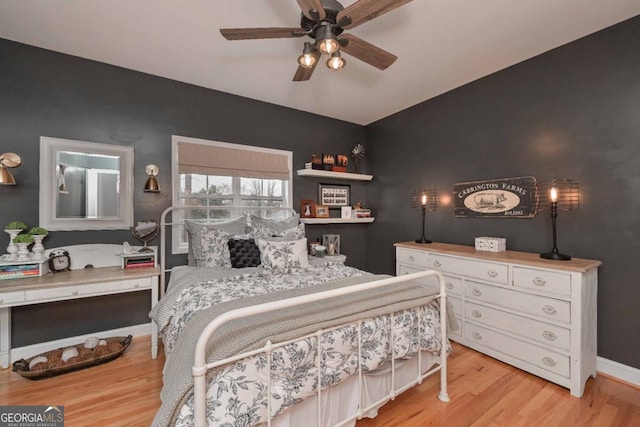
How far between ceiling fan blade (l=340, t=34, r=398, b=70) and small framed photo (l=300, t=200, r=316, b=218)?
6.73ft

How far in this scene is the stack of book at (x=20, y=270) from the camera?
2.08m

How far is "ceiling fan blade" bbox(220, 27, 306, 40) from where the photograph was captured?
1.62 metres

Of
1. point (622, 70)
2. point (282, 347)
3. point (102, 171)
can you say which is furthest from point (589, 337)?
point (102, 171)

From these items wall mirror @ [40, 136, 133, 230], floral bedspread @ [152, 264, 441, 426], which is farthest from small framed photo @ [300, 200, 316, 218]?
wall mirror @ [40, 136, 133, 230]

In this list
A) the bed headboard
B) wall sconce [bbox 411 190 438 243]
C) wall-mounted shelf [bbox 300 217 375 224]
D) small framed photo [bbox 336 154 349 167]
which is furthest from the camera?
small framed photo [bbox 336 154 349 167]

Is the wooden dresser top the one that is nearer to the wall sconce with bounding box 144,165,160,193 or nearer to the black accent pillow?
the black accent pillow

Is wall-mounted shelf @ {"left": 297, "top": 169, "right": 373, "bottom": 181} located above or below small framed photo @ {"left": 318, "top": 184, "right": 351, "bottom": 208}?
above

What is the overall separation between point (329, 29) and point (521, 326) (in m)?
2.57

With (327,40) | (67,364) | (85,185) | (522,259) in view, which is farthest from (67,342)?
(522,259)

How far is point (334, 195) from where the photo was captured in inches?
159

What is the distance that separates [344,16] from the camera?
1.52 meters

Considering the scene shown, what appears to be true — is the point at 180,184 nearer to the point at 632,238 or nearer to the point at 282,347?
the point at 282,347

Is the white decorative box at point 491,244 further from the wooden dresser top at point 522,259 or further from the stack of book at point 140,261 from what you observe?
the stack of book at point 140,261

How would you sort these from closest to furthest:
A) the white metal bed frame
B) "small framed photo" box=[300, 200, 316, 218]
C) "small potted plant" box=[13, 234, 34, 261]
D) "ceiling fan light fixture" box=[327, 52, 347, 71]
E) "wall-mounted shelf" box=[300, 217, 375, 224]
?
the white metal bed frame → "ceiling fan light fixture" box=[327, 52, 347, 71] → "small potted plant" box=[13, 234, 34, 261] → "wall-mounted shelf" box=[300, 217, 375, 224] → "small framed photo" box=[300, 200, 316, 218]
